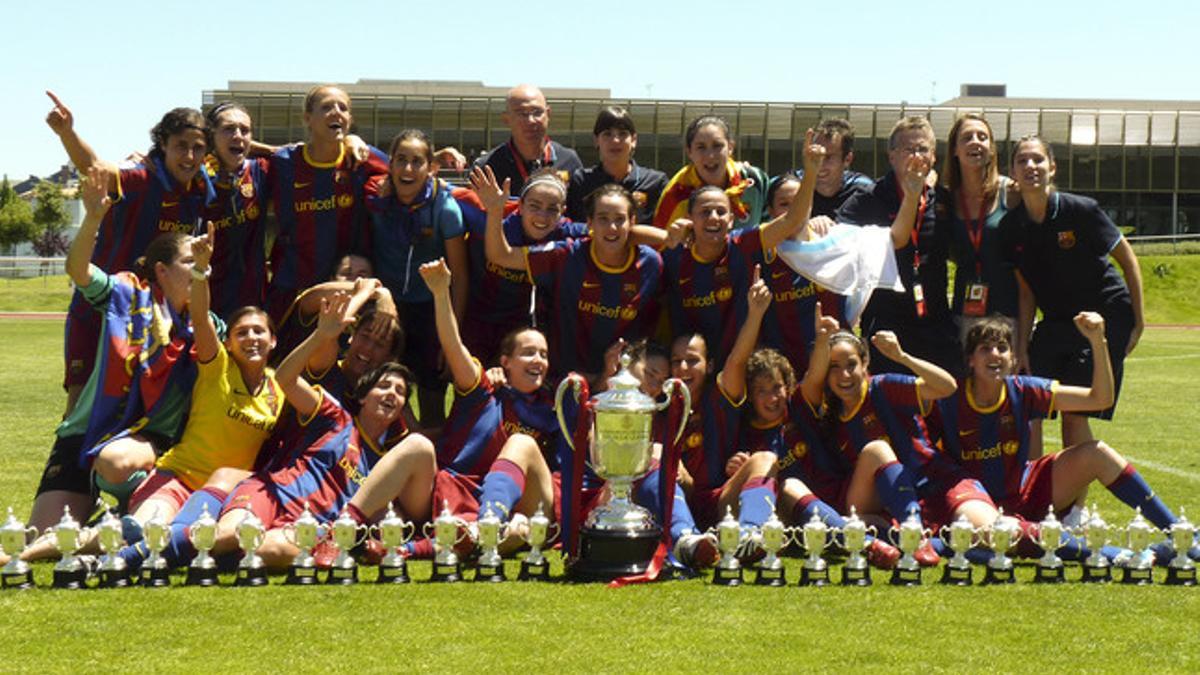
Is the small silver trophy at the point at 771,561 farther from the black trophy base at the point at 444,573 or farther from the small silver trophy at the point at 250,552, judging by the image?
the small silver trophy at the point at 250,552

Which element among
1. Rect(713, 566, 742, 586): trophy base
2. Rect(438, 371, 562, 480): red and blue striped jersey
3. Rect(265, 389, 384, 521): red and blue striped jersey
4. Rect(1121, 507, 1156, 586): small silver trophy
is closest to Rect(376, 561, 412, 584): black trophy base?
Rect(265, 389, 384, 521): red and blue striped jersey

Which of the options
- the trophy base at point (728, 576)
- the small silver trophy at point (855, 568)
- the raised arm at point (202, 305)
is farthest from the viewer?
the raised arm at point (202, 305)

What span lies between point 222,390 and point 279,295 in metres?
1.22

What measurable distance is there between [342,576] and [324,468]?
0.83 m

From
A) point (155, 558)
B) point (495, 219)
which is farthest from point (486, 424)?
point (155, 558)

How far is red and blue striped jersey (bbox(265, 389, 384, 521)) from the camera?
5.75m

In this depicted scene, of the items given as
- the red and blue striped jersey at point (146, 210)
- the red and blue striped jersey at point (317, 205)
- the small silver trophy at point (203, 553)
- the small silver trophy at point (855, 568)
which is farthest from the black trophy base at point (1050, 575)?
the red and blue striped jersey at point (146, 210)

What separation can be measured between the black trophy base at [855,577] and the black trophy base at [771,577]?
0.21 m

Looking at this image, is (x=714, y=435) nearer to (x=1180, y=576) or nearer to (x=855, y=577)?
(x=855, y=577)

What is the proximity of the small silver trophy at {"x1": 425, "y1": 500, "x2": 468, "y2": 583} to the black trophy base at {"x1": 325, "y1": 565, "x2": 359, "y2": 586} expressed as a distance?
28 cm

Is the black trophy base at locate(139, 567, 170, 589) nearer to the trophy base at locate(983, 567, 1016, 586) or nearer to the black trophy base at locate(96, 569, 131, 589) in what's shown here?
the black trophy base at locate(96, 569, 131, 589)

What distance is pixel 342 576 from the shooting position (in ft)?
16.8

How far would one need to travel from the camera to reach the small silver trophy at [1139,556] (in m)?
5.09

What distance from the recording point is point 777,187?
712 centimetres
